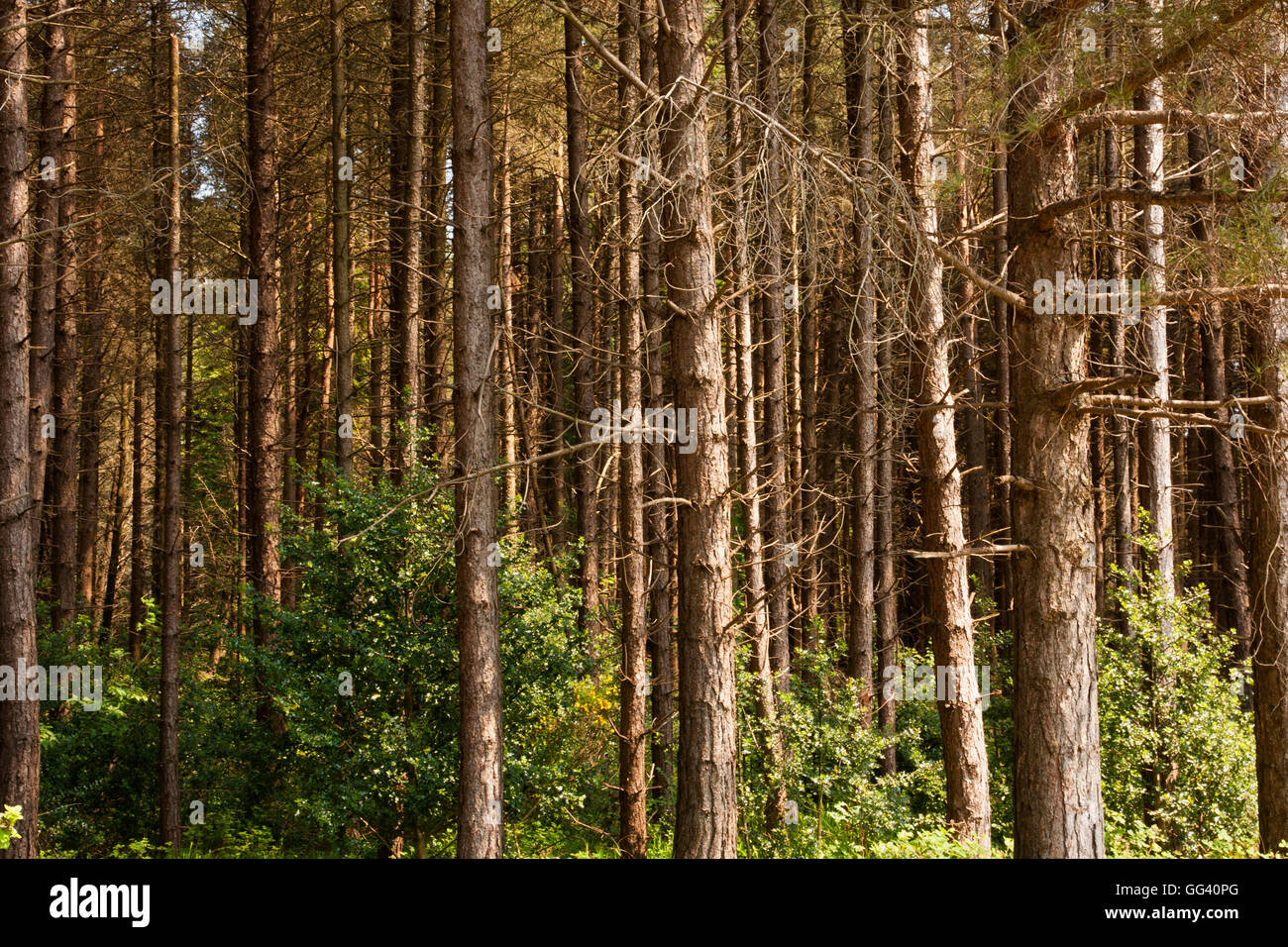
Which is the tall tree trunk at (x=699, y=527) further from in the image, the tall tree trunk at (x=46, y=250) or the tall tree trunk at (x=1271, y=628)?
the tall tree trunk at (x=46, y=250)

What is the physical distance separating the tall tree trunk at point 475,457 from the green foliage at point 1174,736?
637 centimetres

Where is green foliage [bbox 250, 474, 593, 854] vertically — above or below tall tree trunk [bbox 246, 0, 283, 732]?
below

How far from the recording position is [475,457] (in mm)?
7422

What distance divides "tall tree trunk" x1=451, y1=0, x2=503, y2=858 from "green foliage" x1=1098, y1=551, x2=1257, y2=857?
6369mm

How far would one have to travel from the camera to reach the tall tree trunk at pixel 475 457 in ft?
24.4

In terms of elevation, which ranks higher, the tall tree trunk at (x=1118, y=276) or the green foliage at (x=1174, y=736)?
the tall tree trunk at (x=1118, y=276)

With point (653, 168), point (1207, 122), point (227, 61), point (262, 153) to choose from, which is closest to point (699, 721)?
point (653, 168)

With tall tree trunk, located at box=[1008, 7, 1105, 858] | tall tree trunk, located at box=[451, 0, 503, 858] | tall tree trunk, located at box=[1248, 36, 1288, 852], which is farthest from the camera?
tall tree trunk, located at box=[1248, 36, 1288, 852]

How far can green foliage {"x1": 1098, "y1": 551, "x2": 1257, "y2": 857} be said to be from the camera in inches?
394

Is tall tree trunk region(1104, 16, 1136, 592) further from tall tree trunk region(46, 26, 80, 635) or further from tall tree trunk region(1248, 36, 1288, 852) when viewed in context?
tall tree trunk region(46, 26, 80, 635)

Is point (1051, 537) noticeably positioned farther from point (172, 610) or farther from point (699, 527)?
point (172, 610)

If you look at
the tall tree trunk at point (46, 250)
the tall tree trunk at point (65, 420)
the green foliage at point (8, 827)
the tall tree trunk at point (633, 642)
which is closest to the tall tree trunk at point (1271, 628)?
the tall tree trunk at point (633, 642)

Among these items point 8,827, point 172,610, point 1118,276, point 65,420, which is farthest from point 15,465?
point 1118,276

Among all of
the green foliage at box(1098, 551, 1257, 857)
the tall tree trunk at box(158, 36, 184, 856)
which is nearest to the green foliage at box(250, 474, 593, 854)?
the tall tree trunk at box(158, 36, 184, 856)
